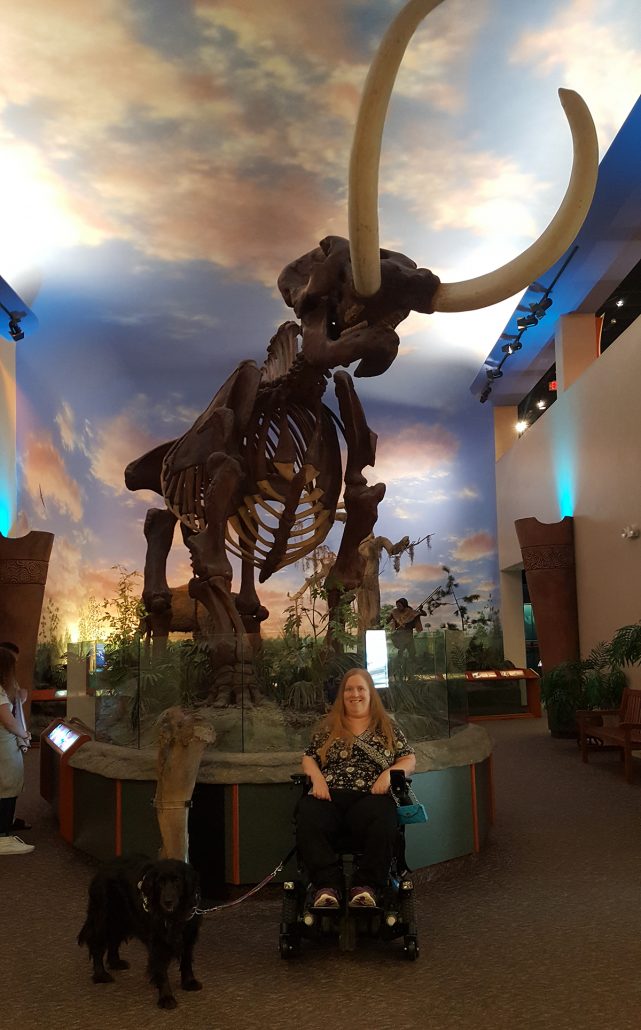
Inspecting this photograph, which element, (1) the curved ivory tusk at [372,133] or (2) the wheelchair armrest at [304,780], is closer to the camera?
(2) the wheelchair armrest at [304,780]

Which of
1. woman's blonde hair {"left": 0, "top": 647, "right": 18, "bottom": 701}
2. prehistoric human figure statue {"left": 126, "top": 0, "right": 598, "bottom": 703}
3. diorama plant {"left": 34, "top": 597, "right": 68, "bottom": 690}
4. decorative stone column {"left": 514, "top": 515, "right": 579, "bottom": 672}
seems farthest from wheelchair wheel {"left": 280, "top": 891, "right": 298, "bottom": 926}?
diorama plant {"left": 34, "top": 597, "right": 68, "bottom": 690}

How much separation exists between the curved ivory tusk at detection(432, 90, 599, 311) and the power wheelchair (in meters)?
3.05

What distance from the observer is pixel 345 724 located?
4043 millimetres

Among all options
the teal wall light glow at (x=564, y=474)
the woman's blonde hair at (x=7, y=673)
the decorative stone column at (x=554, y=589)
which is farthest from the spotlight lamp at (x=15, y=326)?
the woman's blonde hair at (x=7, y=673)

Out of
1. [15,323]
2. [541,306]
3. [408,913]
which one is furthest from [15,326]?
[408,913]

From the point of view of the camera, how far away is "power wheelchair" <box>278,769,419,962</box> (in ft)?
11.6

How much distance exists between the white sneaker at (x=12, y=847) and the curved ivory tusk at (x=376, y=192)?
4.12 meters

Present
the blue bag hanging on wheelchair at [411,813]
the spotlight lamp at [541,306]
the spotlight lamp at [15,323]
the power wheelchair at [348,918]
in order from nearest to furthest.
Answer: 1. the power wheelchair at [348,918]
2. the blue bag hanging on wheelchair at [411,813]
3. the spotlight lamp at [541,306]
4. the spotlight lamp at [15,323]

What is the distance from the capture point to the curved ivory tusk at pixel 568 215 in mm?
4551

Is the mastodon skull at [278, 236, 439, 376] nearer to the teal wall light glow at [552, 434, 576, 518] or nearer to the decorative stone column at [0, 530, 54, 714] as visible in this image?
the decorative stone column at [0, 530, 54, 714]

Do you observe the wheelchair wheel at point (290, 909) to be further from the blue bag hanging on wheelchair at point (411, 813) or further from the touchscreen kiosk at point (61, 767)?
the touchscreen kiosk at point (61, 767)

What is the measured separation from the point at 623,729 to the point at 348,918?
474cm

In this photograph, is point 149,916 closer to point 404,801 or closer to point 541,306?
point 404,801

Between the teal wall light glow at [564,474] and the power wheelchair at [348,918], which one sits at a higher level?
the teal wall light glow at [564,474]
